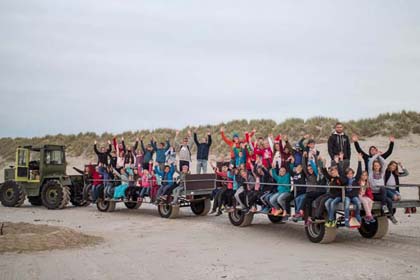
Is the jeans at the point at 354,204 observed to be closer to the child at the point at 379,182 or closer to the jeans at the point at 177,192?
the child at the point at 379,182

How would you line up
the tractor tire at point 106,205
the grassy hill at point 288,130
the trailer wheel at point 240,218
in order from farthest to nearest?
the grassy hill at point 288,130 → the tractor tire at point 106,205 → the trailer wheel at point 240,218

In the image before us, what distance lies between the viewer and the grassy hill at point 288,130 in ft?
91.6

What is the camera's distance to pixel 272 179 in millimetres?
12422

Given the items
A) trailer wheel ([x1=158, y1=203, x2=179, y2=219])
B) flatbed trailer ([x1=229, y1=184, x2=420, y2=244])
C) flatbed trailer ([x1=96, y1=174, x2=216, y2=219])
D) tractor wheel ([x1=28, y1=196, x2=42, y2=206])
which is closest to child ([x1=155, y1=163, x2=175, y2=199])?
flatbed trailer ([x1=96, y1=174, x2=216, y2=219])

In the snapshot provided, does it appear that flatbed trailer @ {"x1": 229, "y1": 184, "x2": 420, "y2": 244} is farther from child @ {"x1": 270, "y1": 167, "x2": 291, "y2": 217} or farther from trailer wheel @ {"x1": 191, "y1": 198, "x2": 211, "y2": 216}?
trailer wheel @ {"x1": 191, "y1": 198, "x2": 211, "y2": 216}

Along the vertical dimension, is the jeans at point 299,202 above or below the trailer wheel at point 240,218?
above

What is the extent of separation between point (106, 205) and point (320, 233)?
32.9 ft

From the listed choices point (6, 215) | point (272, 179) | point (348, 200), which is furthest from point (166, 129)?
point (348, 200)

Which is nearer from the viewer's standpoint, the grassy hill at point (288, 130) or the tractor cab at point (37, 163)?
the tractor cab at point (37, 163)

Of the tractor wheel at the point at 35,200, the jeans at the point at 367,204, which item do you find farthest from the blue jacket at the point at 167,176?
the tractor wheel at the point at 35,200

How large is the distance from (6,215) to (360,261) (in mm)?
13126

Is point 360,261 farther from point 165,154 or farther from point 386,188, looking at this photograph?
point 165,154

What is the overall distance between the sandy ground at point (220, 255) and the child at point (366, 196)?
68 cm

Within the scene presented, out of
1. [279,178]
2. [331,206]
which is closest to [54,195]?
[279,178]
